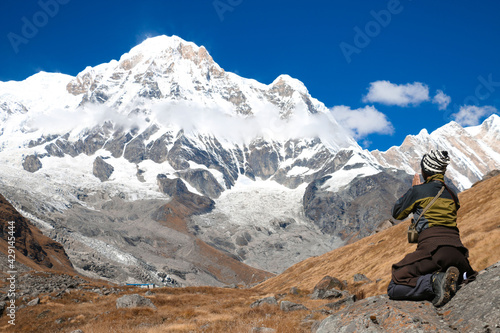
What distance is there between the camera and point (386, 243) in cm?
6225

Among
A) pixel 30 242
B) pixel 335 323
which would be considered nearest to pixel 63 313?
pixel 335 323

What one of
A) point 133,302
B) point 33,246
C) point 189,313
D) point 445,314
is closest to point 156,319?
point 189,313

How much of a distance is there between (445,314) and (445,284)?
2.10 feet

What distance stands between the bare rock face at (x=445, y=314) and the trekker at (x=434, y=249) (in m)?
0.23

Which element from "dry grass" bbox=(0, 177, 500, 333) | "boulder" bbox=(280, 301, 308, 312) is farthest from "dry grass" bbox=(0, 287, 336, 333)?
"boulder" bbox=(280, 301, 308, 312)

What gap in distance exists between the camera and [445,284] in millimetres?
8297

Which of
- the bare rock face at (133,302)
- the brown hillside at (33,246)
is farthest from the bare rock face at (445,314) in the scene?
the brown hillside at (33,246)

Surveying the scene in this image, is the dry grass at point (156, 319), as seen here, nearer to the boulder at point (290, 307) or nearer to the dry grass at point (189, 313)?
the dry grass at point (189, 313)

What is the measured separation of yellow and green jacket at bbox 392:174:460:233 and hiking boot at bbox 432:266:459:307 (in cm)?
105

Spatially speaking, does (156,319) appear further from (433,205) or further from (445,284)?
(433,205)

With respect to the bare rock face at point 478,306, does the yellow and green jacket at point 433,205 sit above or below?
above

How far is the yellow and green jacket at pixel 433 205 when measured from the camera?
862cm

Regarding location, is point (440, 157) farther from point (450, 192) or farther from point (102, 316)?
point (102, 316)

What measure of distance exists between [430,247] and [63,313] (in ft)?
88.3
